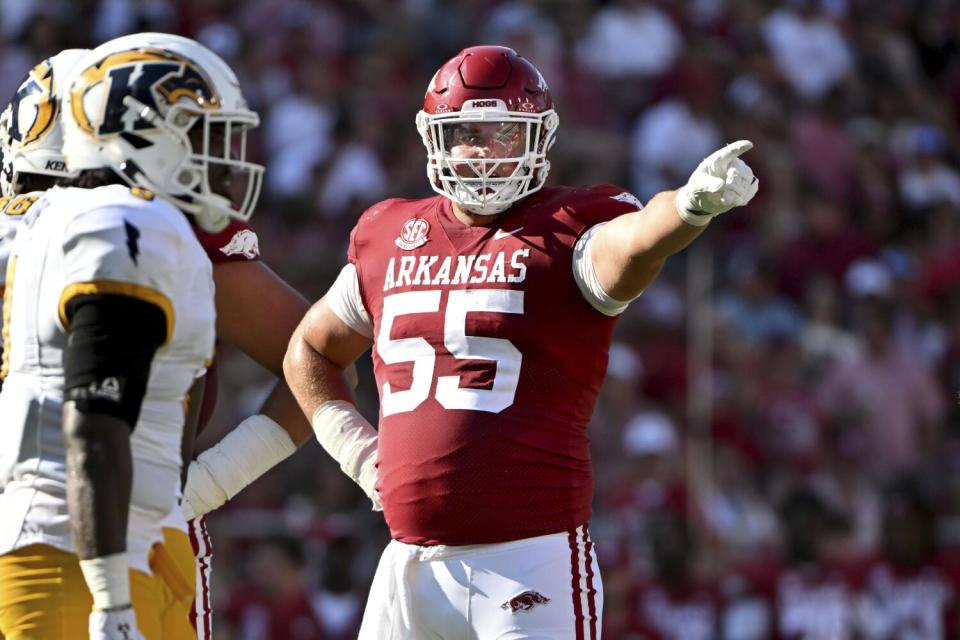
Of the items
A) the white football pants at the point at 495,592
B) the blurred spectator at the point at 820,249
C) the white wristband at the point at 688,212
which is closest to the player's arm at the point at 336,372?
the white football pants at the point at 495,592

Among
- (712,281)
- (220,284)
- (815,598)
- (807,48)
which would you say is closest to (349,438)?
(220,284)

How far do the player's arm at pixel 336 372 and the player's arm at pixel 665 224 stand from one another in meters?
0.80

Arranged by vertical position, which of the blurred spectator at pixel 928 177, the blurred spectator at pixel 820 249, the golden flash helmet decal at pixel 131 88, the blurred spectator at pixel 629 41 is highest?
the blurred spectator at pixel 629 41

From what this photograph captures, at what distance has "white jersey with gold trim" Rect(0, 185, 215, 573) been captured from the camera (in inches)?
132

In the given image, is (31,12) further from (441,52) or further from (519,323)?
(519,323)

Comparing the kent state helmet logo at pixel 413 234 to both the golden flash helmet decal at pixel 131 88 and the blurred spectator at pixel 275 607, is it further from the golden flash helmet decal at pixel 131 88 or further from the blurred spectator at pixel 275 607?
the blurred spectator at pixel 275 607

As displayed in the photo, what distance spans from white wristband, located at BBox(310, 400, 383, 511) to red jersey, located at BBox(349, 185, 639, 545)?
19 centimetres

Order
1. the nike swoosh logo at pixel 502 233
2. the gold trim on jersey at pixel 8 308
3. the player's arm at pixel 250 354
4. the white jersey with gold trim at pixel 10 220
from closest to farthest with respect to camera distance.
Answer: the gold trim on jersey at pixel 8 308
the white jersey with gold trim at pixel 10 220
the nike swoosh logo at pixel 502 233
the player's arm at pixel 250 354

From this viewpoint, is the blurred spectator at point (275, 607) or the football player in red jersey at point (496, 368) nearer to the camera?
the football player in red jersey at point (496, 368)

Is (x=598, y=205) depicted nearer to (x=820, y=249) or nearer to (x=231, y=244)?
(x=231, y=244)

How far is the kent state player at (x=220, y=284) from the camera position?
14.3ft

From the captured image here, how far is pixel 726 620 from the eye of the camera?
8.07 meters

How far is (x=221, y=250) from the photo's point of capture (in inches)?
183

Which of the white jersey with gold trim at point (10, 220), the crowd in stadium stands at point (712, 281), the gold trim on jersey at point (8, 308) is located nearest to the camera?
the gold trim on jersey at point (8, 308)
